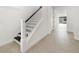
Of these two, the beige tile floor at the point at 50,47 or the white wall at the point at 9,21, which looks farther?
the white wall at the point at 9,21

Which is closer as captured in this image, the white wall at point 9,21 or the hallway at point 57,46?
the hallway at point 57,46

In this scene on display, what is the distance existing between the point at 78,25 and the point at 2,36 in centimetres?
347

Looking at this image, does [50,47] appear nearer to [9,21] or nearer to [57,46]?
[57,46]

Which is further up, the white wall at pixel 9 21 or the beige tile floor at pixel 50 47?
the white wall at pixel 9 21

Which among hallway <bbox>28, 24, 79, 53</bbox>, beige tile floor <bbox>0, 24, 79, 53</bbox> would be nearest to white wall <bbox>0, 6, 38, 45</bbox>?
beige tile floor <bbox>0, 24, 79, 53</bbox>

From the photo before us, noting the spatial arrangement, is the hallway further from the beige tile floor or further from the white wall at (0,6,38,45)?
the white wall at (0,6,38,45)

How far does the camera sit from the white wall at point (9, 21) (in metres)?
3.25

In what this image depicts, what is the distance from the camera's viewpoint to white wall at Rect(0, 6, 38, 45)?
3246mm

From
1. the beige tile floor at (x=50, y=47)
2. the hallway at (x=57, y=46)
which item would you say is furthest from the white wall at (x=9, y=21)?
the hallway at (x=57, y=46)

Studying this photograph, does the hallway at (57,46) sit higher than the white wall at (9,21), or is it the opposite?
the white wall at (9,21)

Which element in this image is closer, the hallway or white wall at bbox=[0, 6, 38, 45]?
the hallway

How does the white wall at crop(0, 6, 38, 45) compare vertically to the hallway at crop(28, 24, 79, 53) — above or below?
above

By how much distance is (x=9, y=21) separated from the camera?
352 cm

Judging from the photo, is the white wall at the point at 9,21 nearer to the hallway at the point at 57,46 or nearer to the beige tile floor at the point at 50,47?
the beige tile floor at the point at 50,47
